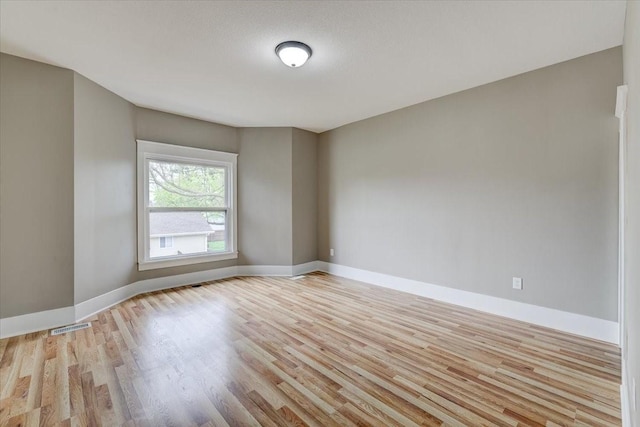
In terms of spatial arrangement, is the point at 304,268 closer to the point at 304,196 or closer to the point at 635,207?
the point at 304,196

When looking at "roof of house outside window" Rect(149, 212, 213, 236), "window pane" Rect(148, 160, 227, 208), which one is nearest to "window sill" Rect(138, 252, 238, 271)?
"roof of house outside window" Rect(149, 212, 213, 236)

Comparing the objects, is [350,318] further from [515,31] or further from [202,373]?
[515,31]

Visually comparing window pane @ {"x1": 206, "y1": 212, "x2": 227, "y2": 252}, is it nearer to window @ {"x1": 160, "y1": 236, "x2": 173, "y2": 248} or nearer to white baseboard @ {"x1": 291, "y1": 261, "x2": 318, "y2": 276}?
window @ {"x1": 160, "y1": 236, "x2": 173, "y2": 248}

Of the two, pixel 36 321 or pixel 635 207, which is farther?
pixel 36 321

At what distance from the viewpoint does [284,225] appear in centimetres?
517

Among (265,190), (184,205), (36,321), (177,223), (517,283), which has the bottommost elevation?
(36,321)

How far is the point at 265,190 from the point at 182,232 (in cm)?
152

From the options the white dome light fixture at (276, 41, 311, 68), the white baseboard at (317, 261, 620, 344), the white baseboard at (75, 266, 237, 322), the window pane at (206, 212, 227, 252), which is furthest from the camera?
the window pane at (206, 212, 227, 252)

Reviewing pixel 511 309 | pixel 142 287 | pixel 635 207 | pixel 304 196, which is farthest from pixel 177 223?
pixel 635 207

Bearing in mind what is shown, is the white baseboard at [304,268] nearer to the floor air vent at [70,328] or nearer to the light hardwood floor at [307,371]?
the light hardwood floor at [307,371]

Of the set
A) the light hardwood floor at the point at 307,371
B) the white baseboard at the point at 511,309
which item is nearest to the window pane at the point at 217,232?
the light hardwood floor at the point at 307,371

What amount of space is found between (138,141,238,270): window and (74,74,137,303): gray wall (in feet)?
0.59

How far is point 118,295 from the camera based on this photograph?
3783mm

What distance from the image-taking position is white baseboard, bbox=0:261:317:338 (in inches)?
111
